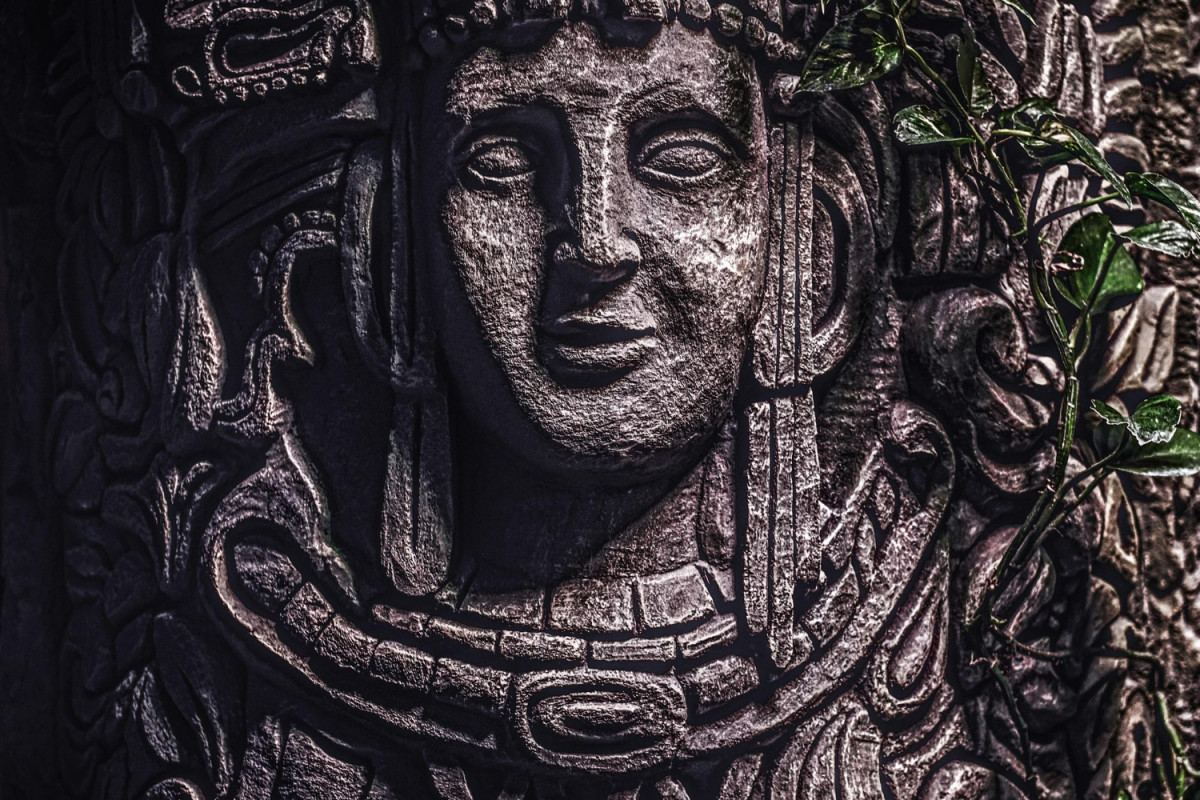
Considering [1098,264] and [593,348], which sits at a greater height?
[1098,264]

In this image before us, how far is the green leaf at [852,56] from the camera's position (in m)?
2.19

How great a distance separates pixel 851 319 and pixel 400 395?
80 centimetres

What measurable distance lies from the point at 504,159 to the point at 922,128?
71cm

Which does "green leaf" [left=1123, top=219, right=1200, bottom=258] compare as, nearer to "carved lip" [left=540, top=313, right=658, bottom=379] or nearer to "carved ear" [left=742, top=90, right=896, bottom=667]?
"carved ear" [left=742, top=90, right=896, bottom=667]

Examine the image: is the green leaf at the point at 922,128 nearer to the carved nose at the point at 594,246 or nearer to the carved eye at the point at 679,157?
the carved eye at the point at 679,157

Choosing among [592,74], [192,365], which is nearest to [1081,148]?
[592,74]

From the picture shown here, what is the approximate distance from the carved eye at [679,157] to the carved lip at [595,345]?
9.9 inches

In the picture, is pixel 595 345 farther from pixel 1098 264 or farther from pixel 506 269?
pixel 1098 264

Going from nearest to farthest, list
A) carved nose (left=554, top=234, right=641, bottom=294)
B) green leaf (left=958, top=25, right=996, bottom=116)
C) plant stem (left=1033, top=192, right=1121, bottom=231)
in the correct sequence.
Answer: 1. carved nose (left=554, top=234, right=641, bottom=294)
2. green leaf (left=958, top=25, right=996, bottom=116)
3. plant stem (left=1033, top=192, right=1121, bottom=231)

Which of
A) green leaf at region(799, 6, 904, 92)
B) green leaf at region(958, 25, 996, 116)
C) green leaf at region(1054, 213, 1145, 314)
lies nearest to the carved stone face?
green leaf at region(799, 6, 904, 92)

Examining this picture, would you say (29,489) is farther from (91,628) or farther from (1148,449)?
(1148,449)

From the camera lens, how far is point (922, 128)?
221 cm

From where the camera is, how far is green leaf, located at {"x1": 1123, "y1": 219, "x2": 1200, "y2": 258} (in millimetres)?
Result: 2309

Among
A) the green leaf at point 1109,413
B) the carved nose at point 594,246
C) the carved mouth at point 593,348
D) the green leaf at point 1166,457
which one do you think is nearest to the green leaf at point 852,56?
the carved nose at point 594,246
